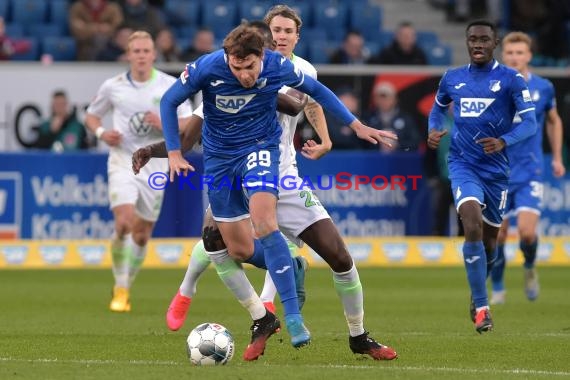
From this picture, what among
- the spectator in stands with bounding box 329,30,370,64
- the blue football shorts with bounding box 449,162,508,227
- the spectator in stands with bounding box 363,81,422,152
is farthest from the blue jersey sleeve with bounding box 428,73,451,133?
the spectator in stands with bounding box 329,30,370,64

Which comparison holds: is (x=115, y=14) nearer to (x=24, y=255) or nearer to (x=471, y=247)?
(x=24, y=255)

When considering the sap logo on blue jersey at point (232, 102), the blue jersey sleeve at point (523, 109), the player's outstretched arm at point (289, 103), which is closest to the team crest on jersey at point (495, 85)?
the blue jersey sleeve at point (523, 109)

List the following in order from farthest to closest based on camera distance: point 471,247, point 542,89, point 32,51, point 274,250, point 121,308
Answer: point 32,51 → point 542,89 → point 121,308 → point 471,247 → point 274,250

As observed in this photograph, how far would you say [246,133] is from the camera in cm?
923

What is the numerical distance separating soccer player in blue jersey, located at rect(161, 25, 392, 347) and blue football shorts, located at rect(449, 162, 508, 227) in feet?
8.13

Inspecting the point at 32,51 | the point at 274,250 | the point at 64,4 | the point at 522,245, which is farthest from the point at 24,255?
Answer: the point at 274,250

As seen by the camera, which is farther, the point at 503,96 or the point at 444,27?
the point at 444,27

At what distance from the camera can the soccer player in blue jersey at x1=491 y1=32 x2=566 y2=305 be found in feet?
47.1

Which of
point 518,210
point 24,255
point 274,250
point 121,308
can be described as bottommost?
point 24,255

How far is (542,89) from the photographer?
1458 cm

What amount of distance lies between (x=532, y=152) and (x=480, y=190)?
3086 millimetres

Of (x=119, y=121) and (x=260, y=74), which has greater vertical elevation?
(x=260, y=74)

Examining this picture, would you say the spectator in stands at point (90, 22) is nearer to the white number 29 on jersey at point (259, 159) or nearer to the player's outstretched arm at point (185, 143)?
the player's outstretched arm at point (185, 143)

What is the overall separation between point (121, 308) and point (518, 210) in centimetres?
422
